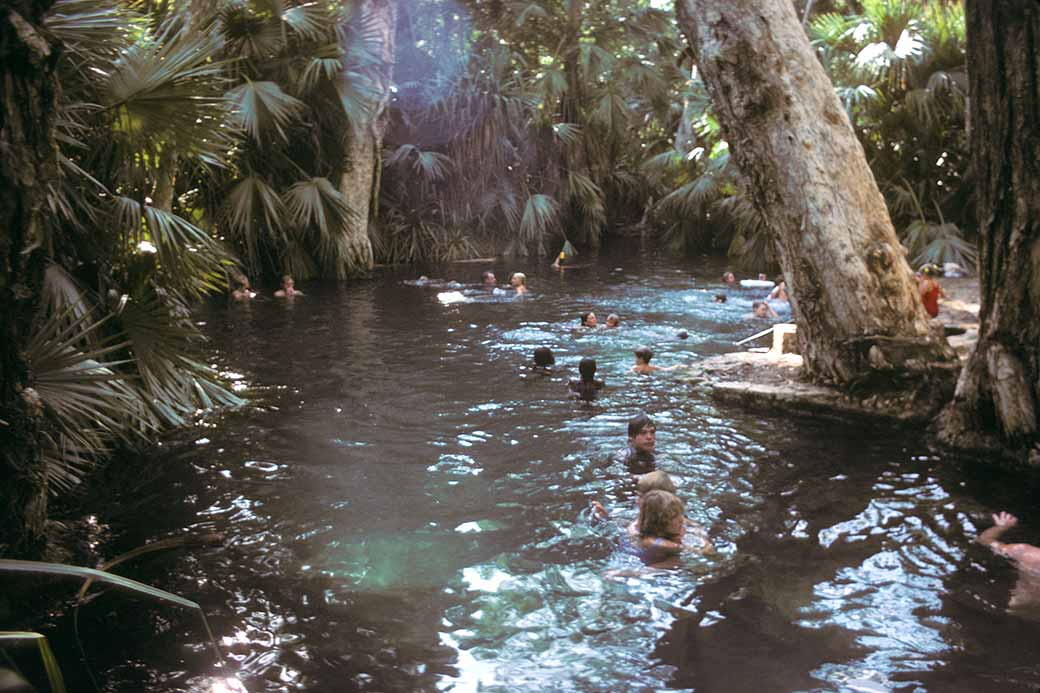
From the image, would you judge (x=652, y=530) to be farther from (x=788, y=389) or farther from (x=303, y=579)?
(x=788, y=389)

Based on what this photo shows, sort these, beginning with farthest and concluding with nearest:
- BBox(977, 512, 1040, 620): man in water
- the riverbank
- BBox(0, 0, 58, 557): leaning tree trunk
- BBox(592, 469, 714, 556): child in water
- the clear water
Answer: the riverbank → BBox(592, 469, 714, 556): child in water → BBox(977, 512, 1040, 620): man in water → the clear water → BBox(0, 0, 58, 557): leaning tree trunk

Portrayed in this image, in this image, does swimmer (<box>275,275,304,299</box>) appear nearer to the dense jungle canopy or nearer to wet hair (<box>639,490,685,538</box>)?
the dense jungle canopy

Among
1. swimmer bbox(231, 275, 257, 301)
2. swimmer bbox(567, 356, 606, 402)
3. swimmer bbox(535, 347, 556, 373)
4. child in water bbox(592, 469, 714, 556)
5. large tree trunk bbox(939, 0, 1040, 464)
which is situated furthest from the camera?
swimmer bbox(231, 275, 257, 301)

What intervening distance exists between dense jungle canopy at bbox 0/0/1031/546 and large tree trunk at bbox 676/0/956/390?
189cm

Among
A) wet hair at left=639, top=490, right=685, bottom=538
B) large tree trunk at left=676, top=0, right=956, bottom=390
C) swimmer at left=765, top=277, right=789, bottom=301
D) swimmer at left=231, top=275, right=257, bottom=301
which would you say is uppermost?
large tree trunk at left=676, top=0, right=956, bottom=390

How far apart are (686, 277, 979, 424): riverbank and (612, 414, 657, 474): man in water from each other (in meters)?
2.08

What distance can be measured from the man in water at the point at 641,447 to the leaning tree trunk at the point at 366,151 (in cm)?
1293

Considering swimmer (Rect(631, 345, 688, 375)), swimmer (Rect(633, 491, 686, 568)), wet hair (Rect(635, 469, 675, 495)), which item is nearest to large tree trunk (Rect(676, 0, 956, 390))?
swimmer (Rect(631, 345, 688, 375))

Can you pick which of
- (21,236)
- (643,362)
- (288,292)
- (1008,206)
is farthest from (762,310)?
(21,236)

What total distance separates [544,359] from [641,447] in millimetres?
3392

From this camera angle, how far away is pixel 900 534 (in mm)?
6055

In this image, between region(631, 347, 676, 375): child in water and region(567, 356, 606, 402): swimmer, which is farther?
region(631, 347, 676, 375): child in water

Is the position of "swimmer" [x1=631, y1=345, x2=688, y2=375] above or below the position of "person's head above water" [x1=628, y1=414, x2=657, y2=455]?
above

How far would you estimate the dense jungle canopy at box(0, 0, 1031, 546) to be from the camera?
615 centimetres
